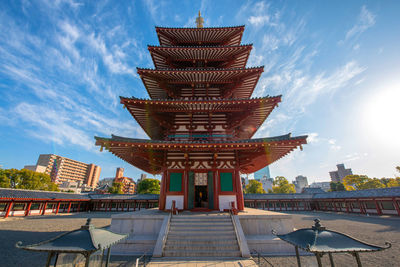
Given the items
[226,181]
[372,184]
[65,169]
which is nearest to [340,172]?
Answer: [372,184]

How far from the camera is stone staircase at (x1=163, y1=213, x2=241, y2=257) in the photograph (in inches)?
337

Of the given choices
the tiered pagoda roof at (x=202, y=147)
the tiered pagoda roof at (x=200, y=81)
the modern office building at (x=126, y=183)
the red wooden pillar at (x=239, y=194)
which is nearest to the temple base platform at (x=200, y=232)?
the red wooden pillar at (x=239, y=194)

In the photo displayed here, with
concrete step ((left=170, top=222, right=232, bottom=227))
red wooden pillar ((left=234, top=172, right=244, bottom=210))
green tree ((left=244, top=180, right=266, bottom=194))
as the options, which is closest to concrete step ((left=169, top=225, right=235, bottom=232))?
concrete step ((left=170, top=222, right=232, bottom=227))

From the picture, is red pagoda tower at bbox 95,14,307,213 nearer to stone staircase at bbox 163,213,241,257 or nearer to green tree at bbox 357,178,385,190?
stone staircase at bbox 163,213,241,257

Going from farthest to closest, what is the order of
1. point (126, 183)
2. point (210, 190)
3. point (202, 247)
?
point (126, 183)
point (210, 190)
point (202, 247)

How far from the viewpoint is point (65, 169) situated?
100 metres

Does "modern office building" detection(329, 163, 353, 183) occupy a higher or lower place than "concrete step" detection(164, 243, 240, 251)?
higher

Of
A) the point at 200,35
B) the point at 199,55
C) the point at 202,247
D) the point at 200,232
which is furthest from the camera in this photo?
the point at 200,35

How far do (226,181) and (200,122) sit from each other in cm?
554

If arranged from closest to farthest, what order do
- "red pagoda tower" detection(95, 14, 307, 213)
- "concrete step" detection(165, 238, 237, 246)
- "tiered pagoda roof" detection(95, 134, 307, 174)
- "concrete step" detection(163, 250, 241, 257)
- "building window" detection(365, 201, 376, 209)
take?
"concrete step" detection(163, 250, 241, 257)
"concrete step" detection(165, 238, 237, 246)
"tiered pagoda roof" detection(95, 134, 307, 174)
"red pagoda tower" detection(95, 14, 307, 213)
"building window" detection(365, 201, 376, 209)

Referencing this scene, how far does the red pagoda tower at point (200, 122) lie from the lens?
12180 mm

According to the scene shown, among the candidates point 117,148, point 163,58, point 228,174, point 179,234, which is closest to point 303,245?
point 179,234

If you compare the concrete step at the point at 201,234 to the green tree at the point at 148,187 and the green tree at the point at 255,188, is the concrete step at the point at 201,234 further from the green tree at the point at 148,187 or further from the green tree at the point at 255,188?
the green tree at the point at 255,188

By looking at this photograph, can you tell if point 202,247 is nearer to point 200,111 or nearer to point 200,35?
point 200,111
